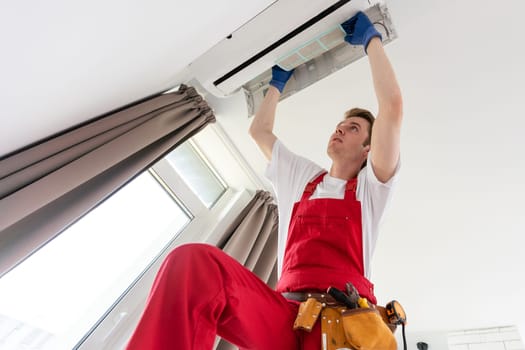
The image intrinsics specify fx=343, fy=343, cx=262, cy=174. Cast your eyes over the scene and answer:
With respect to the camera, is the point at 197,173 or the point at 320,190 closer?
the point at 320,190

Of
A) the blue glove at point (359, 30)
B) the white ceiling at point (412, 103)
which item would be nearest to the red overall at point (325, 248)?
the blue glove at point (359, 30)

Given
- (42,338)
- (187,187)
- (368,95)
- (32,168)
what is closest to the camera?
(32,168)

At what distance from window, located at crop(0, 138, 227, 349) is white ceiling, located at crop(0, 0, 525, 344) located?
39 centimetres

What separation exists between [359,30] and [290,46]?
0.23 meters

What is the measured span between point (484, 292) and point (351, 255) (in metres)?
2.01

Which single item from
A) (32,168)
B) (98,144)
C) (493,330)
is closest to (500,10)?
(98,144)

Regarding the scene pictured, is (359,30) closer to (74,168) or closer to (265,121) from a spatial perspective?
(265,121)

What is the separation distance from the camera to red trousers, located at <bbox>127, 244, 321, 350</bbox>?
57 cm

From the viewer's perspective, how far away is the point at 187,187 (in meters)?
1.83

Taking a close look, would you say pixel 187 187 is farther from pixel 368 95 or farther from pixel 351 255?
pixel 351 255

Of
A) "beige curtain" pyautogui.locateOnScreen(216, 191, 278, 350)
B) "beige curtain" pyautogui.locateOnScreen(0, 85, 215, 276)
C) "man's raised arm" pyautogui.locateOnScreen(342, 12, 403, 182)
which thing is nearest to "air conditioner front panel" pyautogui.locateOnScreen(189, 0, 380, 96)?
"man's raised arm" pyautogui.locateOnScreen(342, 12, 403, 182)

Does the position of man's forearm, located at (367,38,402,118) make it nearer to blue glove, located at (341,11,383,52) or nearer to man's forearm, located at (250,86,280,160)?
blue glove, located at (341,11,383,52)

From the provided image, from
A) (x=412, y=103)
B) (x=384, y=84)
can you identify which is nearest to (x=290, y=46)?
(x=384, y=84)

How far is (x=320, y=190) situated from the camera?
1069mm
